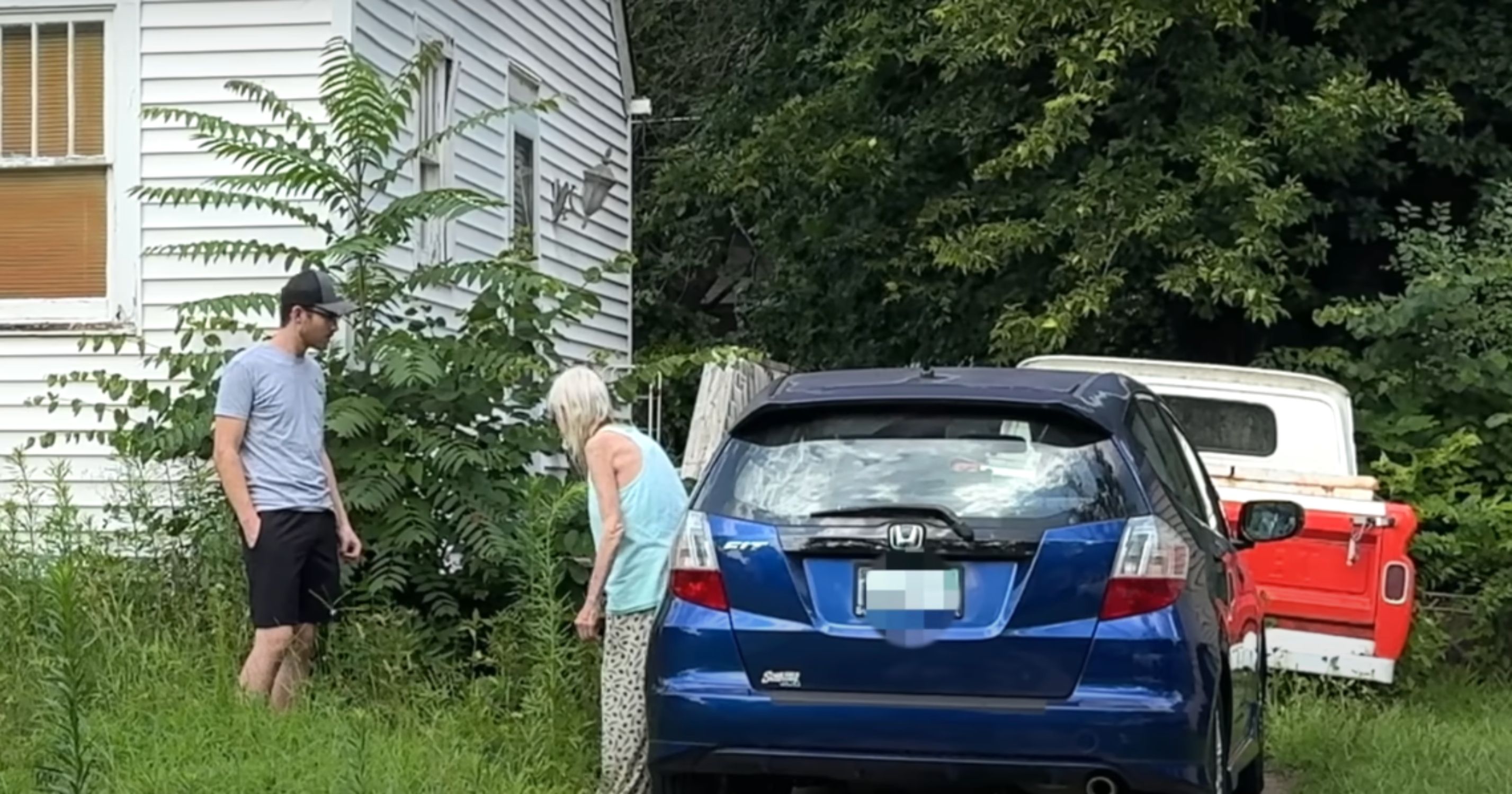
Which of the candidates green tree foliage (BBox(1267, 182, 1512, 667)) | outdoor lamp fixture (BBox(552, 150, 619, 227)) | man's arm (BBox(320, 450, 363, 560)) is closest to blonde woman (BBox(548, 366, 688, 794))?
man's arm (BBox(320, 450, 363, 560))

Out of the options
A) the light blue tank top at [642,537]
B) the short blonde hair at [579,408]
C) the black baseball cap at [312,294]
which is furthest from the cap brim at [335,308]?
the light blue tank top at [642,537]

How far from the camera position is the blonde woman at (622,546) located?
20.4ft

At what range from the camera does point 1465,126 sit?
47.3 ft

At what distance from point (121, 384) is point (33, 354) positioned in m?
1.94

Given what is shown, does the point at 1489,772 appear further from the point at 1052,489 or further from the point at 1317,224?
the point at 1317,224

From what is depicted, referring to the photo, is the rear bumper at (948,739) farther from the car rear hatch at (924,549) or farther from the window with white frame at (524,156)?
the window with white frame at (524,156)

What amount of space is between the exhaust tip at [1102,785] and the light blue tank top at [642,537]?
1.76m

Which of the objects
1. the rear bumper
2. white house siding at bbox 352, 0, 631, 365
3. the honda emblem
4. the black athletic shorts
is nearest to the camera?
the rear bumper

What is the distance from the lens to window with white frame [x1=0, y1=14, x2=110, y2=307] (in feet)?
32.6

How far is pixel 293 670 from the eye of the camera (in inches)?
277

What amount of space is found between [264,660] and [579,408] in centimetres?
166

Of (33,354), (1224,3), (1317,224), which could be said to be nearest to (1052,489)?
(33,354)

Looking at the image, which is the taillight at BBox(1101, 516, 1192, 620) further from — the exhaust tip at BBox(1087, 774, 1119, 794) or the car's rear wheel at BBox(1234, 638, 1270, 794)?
the car's rear wheel at BBox(1234, 638, 1270, 794)

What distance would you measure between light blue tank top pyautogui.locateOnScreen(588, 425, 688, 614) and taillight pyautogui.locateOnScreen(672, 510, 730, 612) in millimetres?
769
